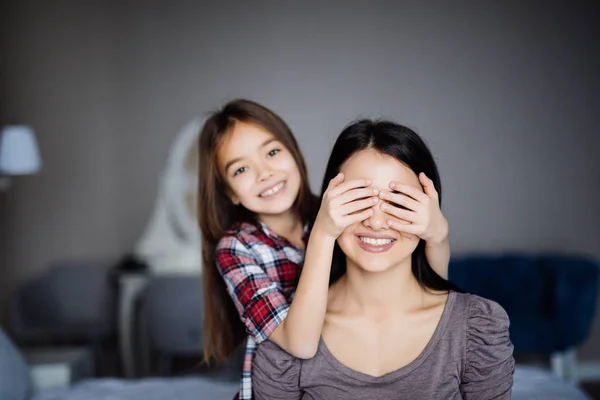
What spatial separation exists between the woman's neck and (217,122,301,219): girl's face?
27cm

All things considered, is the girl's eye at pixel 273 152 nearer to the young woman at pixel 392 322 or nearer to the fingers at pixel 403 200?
the young woman at pixel 392 322

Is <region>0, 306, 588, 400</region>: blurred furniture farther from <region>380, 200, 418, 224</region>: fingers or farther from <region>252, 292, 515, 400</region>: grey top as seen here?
<region>380, 200, 418, 224</region>: fingers

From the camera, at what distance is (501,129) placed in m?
2.29

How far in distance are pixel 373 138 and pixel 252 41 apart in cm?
277

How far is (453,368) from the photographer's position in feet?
3.35

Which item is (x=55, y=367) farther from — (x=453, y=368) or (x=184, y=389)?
(x=453, y=368)

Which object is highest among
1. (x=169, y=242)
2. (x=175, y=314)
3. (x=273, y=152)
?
(x=273, y=152)

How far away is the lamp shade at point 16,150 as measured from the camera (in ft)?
10.4

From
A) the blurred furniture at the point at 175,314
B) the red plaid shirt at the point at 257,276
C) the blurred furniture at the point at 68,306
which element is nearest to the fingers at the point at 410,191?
the red plaid shirt at the point at 257,276

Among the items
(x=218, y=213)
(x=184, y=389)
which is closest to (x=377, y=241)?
(x=218, y=213)

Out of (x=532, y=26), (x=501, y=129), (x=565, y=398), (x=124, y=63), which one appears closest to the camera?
(x=565, y=398)

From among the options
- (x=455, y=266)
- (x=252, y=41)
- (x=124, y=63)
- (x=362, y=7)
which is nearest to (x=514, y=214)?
(x=455, y=266)

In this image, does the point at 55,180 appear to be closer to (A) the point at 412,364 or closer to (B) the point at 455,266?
(B) the point at 455,266

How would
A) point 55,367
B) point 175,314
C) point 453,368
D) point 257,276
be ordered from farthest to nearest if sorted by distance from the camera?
point 175,314 < point 55,367 < point 257,276 < point 453,368
